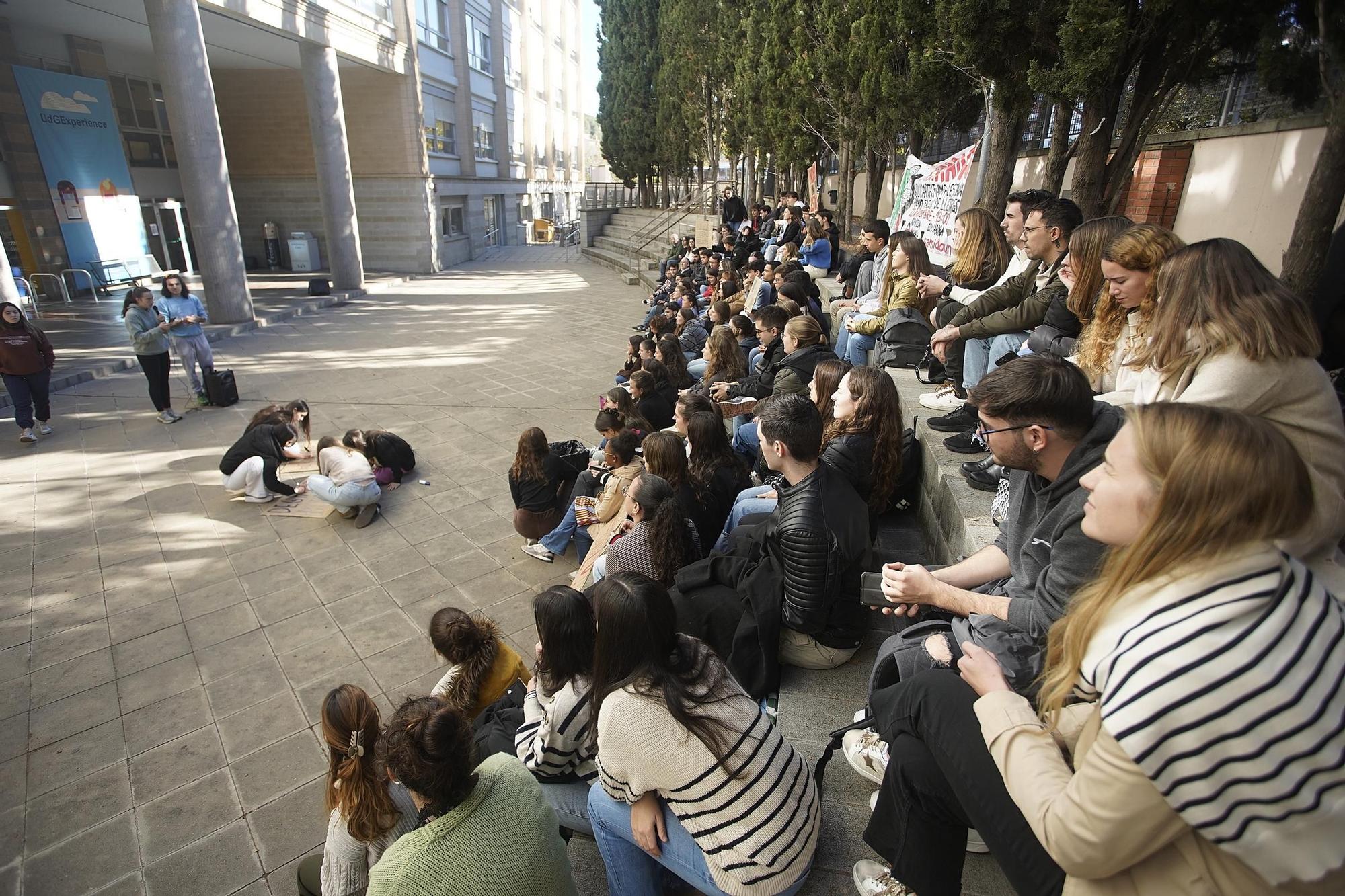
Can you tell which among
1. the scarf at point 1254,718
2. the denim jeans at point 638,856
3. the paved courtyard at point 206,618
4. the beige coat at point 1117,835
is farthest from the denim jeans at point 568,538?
the scarf at point 1254,718

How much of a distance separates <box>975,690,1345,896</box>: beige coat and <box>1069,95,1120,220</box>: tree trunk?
517cm

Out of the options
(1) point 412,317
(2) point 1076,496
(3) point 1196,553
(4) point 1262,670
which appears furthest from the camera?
(1) point 412,317

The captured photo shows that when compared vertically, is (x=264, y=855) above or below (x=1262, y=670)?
below

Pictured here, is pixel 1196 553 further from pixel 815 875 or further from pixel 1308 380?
pixel 815 875

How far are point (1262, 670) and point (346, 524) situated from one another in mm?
5930

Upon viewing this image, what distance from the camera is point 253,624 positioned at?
4.34 meters

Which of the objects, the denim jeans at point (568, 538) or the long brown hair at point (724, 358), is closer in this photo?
the denim jeans at point (568, 538)

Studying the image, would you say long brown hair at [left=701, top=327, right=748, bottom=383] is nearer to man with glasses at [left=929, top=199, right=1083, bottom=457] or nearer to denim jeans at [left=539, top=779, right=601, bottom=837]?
man with glasses at [left=929, top=199, right=1083, bottom=457]

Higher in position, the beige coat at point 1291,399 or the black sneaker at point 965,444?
the beige coat at point 1291,399

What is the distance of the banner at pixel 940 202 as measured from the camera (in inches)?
245

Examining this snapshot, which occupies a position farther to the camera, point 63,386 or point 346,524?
point 63,386

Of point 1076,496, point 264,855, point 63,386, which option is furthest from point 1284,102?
point 63,386

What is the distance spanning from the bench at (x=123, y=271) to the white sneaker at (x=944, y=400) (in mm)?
17220

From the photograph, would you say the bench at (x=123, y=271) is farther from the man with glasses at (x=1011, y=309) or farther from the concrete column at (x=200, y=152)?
the man with glasses at (x=1011, y=309)
